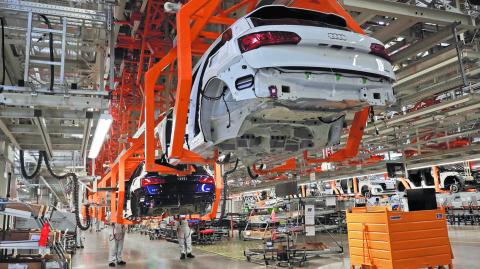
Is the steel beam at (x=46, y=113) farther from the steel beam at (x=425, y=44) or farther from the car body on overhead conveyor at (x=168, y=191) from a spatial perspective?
the steel beam at (x=425, y=44)

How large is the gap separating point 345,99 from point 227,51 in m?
1.14

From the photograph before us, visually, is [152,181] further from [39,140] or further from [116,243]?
[116,243]

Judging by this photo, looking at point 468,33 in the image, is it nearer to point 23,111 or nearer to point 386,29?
point 386,29

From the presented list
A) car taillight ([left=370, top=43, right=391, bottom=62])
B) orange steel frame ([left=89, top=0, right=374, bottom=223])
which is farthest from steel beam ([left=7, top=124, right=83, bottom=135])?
car taillight ([left=370, top=43, right=391, bottom=62])

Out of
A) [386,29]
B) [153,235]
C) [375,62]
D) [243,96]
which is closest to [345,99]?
[375,62]

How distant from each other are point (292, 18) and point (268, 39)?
539 millimetres

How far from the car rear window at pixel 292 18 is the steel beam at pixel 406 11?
100 centimetres

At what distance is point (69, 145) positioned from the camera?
7.74m


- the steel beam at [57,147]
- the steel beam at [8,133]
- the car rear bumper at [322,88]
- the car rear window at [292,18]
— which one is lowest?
the car rear bumper at [322,88]

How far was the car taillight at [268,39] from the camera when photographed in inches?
128

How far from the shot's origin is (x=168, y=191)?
8930 mm

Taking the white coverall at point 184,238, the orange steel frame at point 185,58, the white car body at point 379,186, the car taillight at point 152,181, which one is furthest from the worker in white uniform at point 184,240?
the white car body at point 379,186

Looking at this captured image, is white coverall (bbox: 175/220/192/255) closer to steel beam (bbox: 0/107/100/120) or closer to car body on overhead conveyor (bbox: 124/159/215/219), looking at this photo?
car body on overhead conveyor (bbox: 124/159/215/219)

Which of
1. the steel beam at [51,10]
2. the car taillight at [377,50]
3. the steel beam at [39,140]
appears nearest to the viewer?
the car taillight at [377,50]
